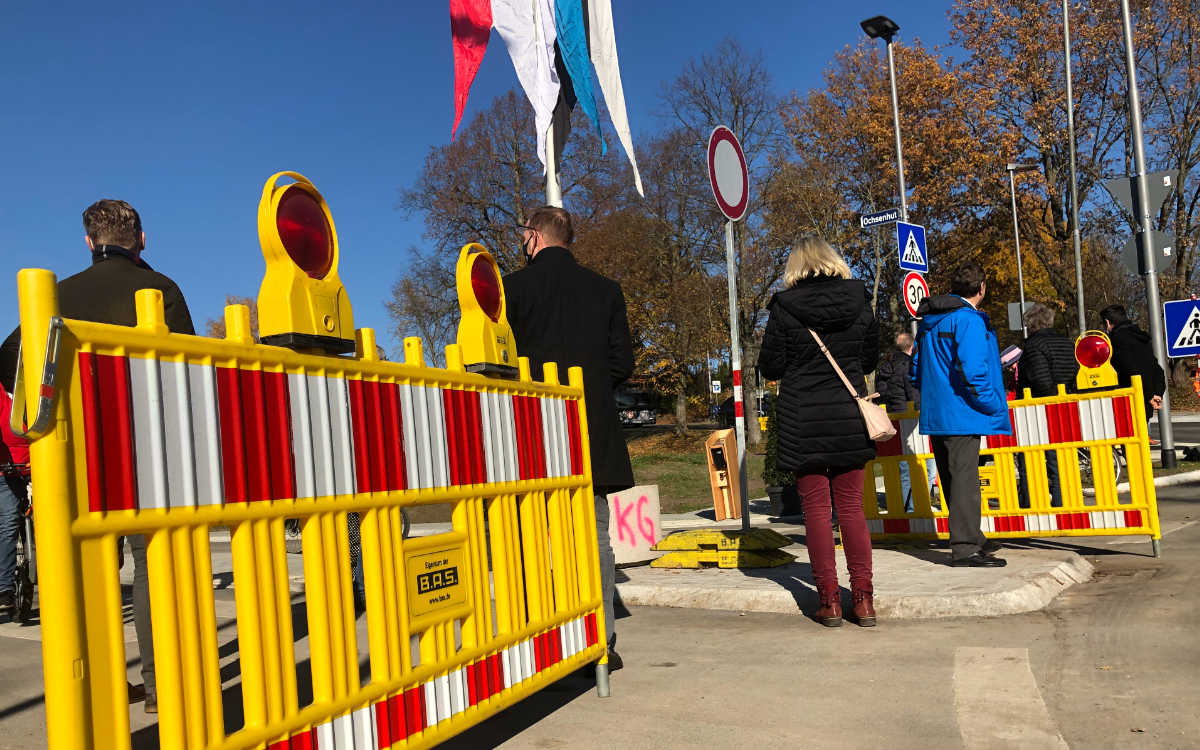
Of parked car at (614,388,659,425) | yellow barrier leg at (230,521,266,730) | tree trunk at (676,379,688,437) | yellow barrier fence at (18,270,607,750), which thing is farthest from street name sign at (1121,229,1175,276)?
parked car at (614,388,659,425)

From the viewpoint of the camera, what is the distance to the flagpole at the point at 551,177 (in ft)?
25.4

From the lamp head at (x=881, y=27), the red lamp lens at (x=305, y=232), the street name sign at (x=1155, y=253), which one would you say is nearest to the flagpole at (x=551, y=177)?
the red lamp lens at (x=305, y=232)

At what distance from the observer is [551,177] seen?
7.82 metres

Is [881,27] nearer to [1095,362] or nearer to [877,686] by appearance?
[1095,362]

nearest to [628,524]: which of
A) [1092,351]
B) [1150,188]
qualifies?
[1092,351]

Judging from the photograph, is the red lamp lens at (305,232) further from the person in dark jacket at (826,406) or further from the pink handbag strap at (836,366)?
the pink handbag strap at (836,366)

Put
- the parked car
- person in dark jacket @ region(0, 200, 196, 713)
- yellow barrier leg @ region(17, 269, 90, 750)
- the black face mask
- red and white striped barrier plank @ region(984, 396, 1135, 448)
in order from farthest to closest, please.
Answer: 1. the parked car
2. red and white striped barrier plank @ region(984, 396, 1135, 448)
3. the black face mask
4. person in dark jacket @ region(0, 200, 196, 713)
5. yellow barrier leg @ region(17, 269, 90, 750)

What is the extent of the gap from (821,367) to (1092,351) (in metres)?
6.09

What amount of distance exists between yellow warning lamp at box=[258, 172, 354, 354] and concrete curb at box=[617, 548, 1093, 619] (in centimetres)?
369

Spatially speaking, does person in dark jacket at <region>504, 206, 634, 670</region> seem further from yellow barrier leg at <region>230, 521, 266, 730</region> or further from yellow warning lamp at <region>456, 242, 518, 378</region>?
yellow barrier leg at <region>230, 521, 266, 730</region>

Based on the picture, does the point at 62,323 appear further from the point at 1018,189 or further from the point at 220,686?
the point at 1018,189

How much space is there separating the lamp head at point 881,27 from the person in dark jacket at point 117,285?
17554 millimetres

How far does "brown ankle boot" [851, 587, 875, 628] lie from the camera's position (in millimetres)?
4984

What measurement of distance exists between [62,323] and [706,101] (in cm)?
3455
